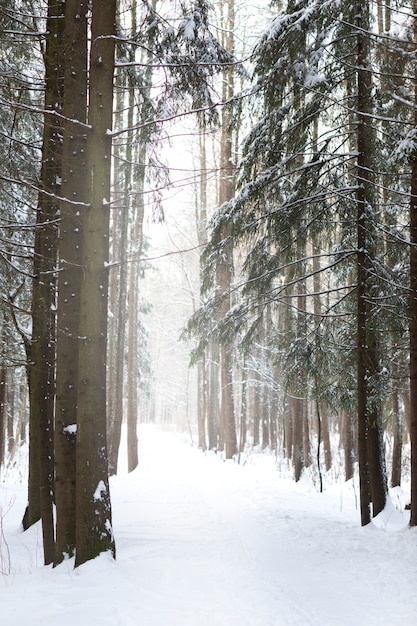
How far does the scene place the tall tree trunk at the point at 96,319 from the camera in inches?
188

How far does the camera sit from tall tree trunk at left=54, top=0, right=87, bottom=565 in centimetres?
530

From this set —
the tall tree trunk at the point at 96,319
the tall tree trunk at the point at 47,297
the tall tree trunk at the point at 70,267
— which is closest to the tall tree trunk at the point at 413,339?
the tall tree trunk at the point at 96,319

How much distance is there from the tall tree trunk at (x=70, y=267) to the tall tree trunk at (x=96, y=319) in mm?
361

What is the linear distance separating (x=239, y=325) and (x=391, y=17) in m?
7.39

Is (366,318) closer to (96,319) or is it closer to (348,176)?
(348,176)

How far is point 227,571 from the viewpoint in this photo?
491 cm

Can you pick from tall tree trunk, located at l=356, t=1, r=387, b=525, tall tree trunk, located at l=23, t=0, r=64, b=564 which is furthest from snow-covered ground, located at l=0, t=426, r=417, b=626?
tall tree trunk, located at l=23, t=0, r=64, b=564

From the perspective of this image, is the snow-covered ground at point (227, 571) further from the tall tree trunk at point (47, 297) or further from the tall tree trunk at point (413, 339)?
the tall tree trunk at point (47, 297)

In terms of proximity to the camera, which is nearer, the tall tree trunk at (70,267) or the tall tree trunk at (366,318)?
the tall tree trunk at (70,267)

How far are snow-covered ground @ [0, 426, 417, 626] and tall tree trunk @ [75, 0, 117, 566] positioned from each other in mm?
346

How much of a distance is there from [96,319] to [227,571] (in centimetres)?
290

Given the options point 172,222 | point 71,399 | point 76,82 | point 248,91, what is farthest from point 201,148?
point 71,399

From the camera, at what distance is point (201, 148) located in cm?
2067

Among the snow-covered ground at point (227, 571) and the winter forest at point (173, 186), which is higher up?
the winter forest at point (173, 186)
